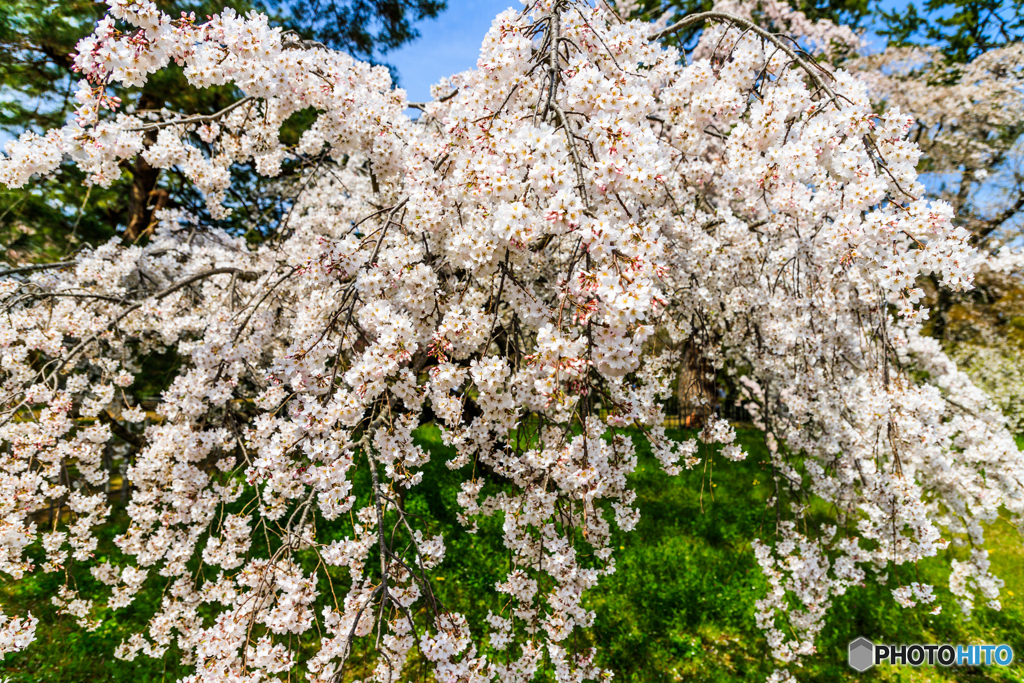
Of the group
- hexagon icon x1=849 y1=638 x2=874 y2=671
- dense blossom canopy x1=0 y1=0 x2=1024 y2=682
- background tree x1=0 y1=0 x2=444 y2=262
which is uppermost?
background tree x1=0 y1=0 x2=444 y2=262

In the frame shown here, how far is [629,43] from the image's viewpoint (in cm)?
254

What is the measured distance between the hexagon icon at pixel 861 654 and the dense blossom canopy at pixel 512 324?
0.67 m

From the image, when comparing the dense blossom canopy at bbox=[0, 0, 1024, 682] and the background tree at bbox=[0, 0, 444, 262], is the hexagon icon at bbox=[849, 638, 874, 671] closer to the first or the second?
the dense blossom canopy at bbox=[0, 0, 1024, 682]

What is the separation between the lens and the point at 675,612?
15.9 feet

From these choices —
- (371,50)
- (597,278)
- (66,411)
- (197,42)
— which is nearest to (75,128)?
(197,42)

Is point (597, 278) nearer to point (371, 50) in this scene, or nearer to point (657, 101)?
point (657, 101)

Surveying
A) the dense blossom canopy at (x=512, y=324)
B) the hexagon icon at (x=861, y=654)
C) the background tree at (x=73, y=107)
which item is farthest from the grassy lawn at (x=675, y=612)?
the background tree at (x=73, y=107)

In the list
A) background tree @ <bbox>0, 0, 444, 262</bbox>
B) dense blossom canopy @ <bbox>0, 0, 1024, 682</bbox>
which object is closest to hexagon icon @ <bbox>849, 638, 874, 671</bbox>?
dense blossom canopy @ <bbox>0, 0, 1024, 682</bbox>

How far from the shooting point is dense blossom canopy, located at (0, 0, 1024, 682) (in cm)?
201

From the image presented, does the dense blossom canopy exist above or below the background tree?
below

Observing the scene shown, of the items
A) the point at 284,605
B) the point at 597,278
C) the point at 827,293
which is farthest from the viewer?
the point at 827,293

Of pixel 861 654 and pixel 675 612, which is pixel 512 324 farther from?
pixel 861 654

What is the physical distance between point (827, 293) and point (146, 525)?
5.75 metres

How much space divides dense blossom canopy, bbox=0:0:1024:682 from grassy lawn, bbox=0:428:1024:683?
1.23 ft
